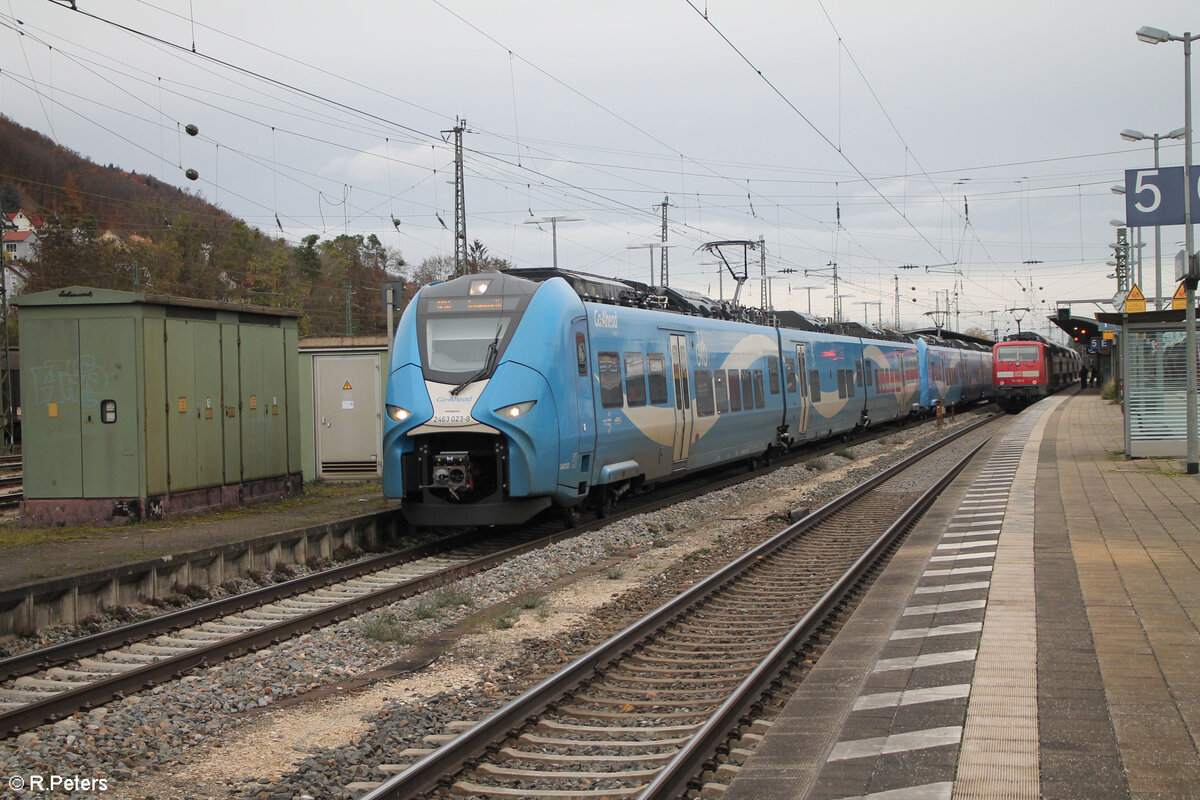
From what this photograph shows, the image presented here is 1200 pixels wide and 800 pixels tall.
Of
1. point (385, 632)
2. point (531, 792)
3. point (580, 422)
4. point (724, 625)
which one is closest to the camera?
point (531, 792)

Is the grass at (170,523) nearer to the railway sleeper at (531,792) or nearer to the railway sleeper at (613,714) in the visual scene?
the railway sleeper at (613,714)

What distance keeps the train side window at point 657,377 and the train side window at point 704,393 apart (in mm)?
1613

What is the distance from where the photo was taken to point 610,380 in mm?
14375

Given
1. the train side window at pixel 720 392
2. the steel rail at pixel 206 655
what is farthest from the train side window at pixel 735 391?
the steel rail at pixel 206 655

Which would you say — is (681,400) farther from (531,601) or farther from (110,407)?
(110,407)

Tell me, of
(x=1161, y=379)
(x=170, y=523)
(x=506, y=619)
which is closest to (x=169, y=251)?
(x=170, y=523)

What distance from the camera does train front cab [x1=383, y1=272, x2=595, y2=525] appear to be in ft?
40.8

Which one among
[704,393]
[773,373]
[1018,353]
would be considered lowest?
[704,393]

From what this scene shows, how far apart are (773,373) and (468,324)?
37.7 ft

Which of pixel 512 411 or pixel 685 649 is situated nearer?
pixel 685 649

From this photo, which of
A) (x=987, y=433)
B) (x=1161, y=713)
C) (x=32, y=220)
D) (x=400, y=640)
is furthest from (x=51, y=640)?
(x=32, y=220)

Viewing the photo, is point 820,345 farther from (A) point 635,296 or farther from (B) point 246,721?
(B) point 246,721

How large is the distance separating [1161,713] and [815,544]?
777 cm

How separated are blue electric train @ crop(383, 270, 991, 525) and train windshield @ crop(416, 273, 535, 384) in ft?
0.05
